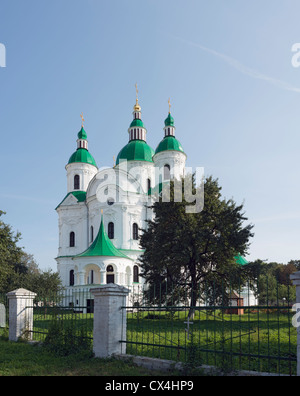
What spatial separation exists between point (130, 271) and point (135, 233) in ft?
12.5

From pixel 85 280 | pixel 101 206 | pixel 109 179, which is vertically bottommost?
pixel 85 280

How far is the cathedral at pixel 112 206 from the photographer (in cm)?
2953

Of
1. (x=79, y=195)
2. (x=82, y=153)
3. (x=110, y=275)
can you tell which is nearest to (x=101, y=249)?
(x=110, y=275)

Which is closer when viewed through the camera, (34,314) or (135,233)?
(34,314)

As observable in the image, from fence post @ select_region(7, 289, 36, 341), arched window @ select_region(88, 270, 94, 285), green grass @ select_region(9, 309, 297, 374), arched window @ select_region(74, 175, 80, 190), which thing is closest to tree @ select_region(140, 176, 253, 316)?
green grass @ select_region(9, 309, 297, 374)

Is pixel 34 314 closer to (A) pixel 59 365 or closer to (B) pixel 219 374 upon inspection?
(A) pixel 59 365

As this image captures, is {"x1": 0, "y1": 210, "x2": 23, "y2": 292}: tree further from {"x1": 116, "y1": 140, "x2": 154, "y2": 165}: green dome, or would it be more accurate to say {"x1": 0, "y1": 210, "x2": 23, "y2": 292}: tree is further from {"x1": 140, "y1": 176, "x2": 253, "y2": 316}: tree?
{"x1": 116, "y1": 140, "x2": 154, "y2": 165}: green dome

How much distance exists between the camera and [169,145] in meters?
38.1

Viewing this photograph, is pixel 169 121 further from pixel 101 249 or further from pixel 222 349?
pixel 222 349

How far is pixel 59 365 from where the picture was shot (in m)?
7.41

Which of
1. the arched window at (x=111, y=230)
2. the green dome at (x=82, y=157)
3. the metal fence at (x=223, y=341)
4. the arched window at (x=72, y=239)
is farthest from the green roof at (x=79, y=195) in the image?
the metal fence at (x=223, y=341)
